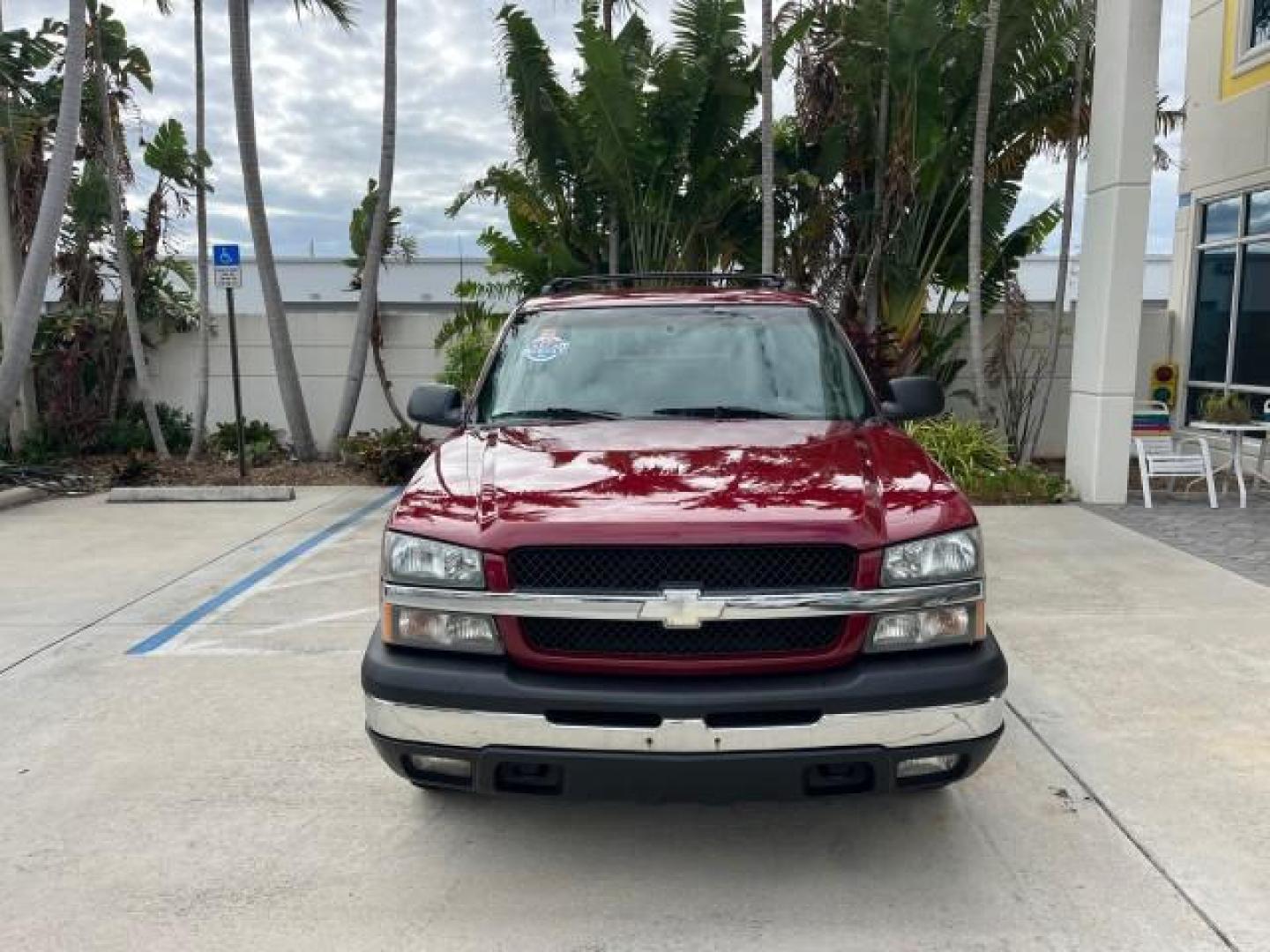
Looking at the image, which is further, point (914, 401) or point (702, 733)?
point (914, 401)

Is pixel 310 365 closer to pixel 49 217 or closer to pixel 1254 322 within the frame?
pixel 49 217

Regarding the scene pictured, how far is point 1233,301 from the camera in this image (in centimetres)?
1158

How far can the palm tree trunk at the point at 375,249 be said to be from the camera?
11.6 metres

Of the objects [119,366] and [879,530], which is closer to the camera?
[879,530]

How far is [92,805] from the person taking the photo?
3.78 m

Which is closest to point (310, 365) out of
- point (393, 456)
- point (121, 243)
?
point (121, 243)

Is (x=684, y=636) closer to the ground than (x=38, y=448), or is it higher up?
higher up

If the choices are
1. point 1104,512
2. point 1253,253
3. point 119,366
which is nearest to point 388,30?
point 119,366

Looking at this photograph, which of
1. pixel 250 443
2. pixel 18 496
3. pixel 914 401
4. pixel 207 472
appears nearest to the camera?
pixel 914 401

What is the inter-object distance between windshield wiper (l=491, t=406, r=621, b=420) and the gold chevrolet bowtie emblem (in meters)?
1.32

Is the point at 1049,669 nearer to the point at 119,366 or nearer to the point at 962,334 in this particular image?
the point at 962,334

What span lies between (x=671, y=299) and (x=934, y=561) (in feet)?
7.03

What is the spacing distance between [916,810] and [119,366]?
11.9 meters

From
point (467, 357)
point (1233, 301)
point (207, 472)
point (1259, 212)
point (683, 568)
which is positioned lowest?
point (207, 472)
